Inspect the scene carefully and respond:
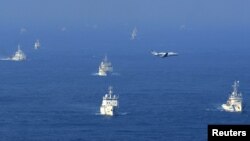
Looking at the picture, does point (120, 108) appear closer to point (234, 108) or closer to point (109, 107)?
point (109, 107)

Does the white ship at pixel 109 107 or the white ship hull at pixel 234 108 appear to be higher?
the white ship hull at pixel 234 108

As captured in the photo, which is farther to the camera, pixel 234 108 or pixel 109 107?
pixel 234 108

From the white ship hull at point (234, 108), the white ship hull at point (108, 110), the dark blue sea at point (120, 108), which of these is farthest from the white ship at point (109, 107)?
the white ship hull at point (234, 108)

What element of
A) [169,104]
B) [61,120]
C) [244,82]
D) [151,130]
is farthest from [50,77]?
[151,130]

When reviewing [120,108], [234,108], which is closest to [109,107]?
[120,108]

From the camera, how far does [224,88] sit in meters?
176

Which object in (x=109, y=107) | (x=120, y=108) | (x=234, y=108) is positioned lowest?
(x=109, y=107)

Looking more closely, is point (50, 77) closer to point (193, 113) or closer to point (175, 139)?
point (193, 113)

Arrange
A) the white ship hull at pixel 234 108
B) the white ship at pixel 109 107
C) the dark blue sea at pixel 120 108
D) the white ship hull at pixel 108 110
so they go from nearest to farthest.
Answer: the dark blue sea at pixel 120 108
the white ship hull at pixel 108 110
the white ship at pixel 109 107
the white ship hull at pixel 234 108

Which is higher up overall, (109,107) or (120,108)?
(120,108)

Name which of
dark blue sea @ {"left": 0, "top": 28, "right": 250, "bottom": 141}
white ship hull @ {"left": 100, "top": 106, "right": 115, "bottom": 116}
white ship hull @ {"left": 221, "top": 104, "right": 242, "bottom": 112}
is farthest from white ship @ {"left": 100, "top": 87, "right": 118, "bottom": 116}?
white ship hull @ {"left": 221, "top": 104, "right": 242, "bottom": 112}

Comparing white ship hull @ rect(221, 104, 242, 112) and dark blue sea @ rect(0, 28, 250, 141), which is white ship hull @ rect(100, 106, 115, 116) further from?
white ship hull @ rect(221, 104, 242, 112)

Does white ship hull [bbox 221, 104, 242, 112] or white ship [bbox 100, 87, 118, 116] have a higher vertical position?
white ship hull [bbox 221, 104, 242, 112]

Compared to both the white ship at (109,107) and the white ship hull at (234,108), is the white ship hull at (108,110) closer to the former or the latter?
the white ship at (109,107)
